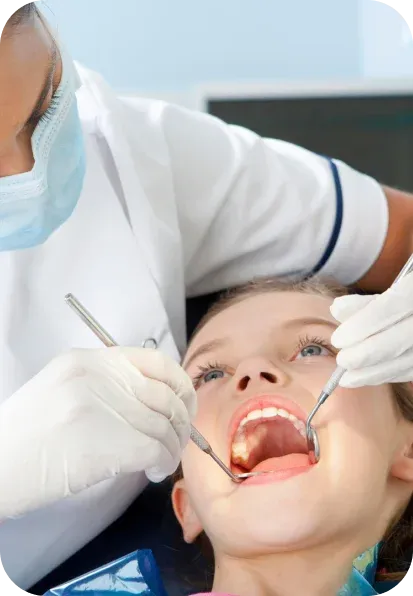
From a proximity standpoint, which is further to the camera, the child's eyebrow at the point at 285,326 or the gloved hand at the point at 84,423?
the child's eyebrow at the point at 285,326

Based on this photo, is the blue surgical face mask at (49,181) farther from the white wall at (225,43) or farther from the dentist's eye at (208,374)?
the white wall at (225,43)

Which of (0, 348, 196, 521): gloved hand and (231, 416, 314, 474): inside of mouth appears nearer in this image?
(0, 348, 196, 521): gloved hand

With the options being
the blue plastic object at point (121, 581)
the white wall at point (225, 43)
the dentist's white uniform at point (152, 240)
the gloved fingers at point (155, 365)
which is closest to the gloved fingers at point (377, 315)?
the gloved fingers at point (155, 365)

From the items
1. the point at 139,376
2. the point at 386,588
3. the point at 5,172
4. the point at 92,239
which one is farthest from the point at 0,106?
the point at 386,588

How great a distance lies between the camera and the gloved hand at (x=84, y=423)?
0.97 meters

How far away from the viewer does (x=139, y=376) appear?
102 cm

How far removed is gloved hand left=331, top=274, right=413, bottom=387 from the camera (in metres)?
1.08

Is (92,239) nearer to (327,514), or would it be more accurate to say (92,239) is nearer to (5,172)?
(5,172)

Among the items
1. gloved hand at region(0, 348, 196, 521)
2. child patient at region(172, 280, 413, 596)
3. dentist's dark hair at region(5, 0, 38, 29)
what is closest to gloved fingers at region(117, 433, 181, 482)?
gloved hand at region(0, 348, 196, 521)

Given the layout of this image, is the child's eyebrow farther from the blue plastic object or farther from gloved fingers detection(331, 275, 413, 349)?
the blue plastic object

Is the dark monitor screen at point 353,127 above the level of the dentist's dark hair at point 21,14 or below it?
→ below

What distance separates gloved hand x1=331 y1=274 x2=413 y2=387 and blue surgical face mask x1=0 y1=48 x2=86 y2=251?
0.46m

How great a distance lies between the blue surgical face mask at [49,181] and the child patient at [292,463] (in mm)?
370

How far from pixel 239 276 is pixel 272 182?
0.21 meters
